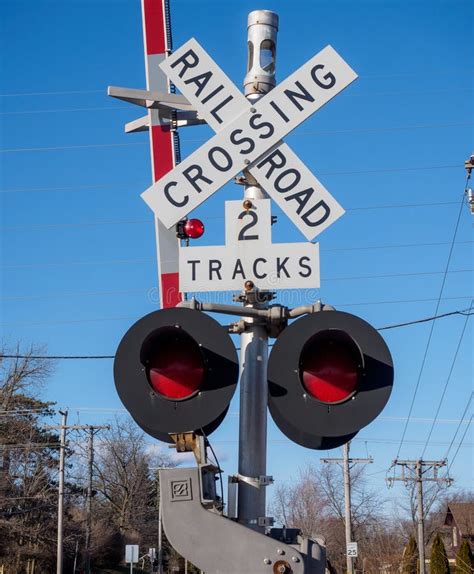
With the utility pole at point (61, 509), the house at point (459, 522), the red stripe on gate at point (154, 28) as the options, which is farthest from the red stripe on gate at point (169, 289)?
the house at point (459, 522)

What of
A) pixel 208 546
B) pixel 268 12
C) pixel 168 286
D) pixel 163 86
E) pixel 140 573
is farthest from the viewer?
pixel 140 573

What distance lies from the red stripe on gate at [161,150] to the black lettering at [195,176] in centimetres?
294

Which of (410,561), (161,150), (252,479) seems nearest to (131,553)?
(410,561)

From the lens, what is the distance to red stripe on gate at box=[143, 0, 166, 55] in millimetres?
7426

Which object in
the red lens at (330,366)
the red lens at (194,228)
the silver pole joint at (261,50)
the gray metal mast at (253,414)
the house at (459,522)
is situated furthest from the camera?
the house at (459,522)

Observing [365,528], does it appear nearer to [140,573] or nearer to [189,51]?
[140,573]

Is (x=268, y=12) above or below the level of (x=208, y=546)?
above

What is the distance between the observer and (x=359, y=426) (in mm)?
3311

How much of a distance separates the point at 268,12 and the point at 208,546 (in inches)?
86.6

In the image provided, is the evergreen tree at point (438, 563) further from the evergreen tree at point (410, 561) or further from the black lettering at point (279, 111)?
the black lettering at point (279, 111)

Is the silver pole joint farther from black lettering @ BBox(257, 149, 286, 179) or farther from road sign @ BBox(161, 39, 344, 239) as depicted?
black lettering @ BBox(257, 149, 286, 179)

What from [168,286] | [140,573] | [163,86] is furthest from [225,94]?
[140,573]

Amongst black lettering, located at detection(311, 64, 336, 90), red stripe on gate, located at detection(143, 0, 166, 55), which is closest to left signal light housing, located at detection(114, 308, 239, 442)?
black lettering, located at detection(311, 64, 336, 90)

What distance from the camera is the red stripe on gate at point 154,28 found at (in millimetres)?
7426
